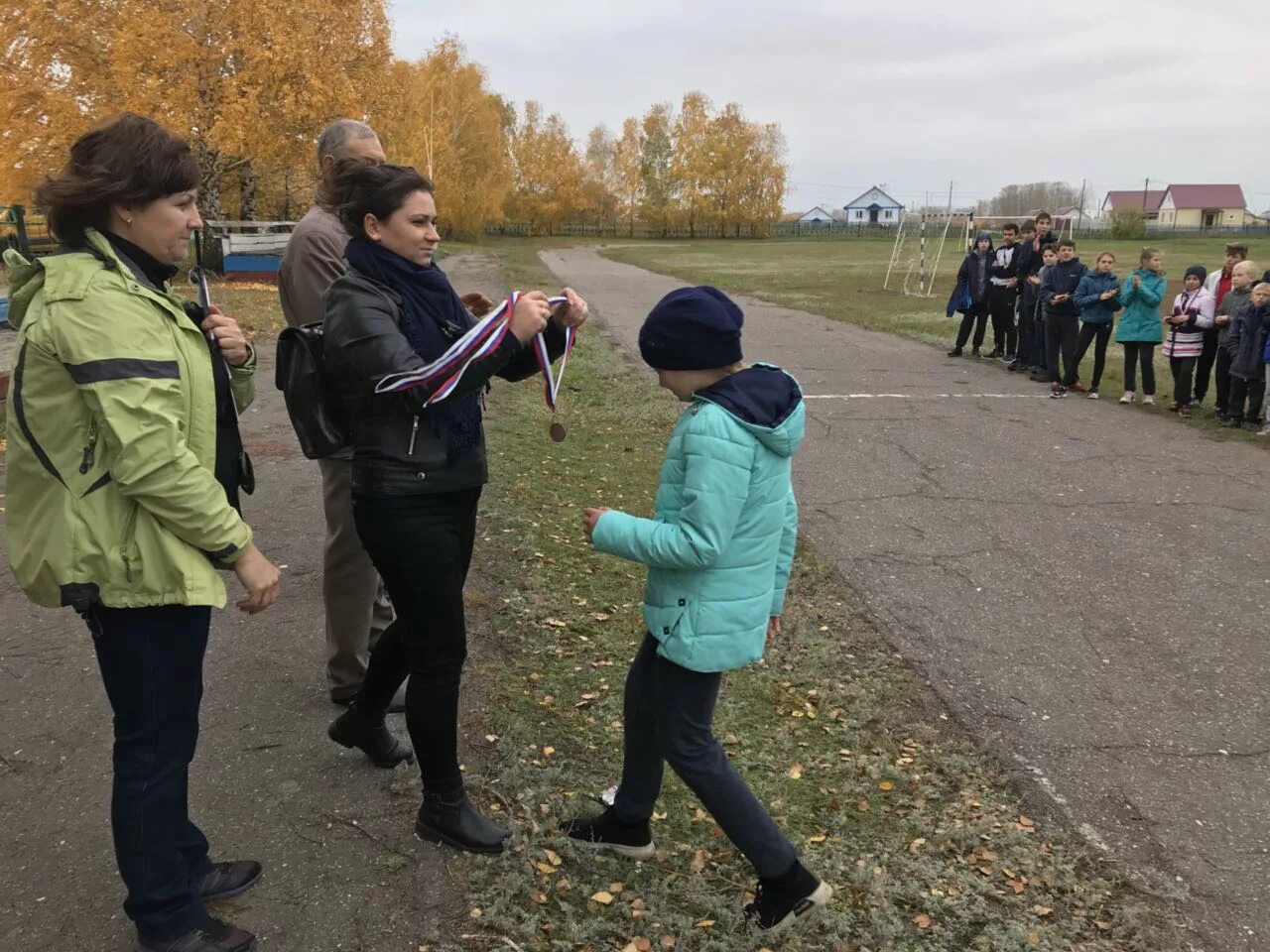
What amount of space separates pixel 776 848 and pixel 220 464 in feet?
6.05

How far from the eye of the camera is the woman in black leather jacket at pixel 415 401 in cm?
241

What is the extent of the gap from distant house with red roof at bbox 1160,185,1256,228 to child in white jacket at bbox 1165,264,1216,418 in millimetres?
106311

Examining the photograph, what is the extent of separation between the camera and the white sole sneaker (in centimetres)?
262

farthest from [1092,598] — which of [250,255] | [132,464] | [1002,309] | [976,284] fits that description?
[250,255]

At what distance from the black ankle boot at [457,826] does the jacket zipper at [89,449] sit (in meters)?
1.44

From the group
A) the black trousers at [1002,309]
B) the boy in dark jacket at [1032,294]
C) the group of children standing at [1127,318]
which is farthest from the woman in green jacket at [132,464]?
the black trousers at [1002,309]

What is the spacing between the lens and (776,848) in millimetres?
2617

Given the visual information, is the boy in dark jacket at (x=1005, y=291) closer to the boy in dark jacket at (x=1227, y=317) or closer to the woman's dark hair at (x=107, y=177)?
the boy in dark jacket at (x=1227, y=317)

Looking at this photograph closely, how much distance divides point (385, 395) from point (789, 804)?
2009mm

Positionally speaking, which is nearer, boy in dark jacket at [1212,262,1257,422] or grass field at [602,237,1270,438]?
boy in dark jacket at [1212,262,1257,422]

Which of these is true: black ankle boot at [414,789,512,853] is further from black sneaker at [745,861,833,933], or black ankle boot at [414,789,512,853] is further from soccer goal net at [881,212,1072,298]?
soccer goal net at [881,212,1072,298]

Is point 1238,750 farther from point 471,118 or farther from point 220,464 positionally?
point 471,118

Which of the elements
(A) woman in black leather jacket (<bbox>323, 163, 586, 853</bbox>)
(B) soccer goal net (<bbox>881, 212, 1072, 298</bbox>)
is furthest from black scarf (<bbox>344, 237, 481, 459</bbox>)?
(B) soccer goal net (<bbox>881, 212, 1072, 298</bbox>)

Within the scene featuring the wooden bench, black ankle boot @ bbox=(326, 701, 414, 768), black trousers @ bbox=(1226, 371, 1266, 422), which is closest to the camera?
black ankle boot @ bbox=(326, 701, 414, 768)
